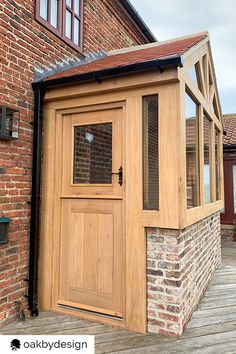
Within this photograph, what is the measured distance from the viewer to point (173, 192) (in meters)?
2.82

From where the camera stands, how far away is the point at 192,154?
351 cm

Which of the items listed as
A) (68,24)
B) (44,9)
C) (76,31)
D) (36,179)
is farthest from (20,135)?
(76,31)

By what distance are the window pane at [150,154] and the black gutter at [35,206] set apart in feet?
4.36

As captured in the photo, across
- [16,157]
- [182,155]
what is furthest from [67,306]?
[182,155]

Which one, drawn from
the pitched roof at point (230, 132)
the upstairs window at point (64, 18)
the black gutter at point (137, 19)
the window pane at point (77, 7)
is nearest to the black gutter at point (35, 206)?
the upstairs window at point (64, 18)

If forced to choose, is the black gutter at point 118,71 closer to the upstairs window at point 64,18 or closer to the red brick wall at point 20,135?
the red brick wall at point 20,135

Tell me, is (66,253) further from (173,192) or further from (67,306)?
(173,192)

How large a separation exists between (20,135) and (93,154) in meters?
0.89

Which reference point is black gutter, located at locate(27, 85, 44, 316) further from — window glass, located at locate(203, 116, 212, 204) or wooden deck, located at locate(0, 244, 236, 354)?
window glass, located at locate(203, 116, 212, 204)

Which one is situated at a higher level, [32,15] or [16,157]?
[32,15]

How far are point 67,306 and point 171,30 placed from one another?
20440mm

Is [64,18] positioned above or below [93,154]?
above

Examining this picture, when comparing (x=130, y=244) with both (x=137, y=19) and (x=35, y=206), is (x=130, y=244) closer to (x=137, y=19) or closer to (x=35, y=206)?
(x=35, y=206)

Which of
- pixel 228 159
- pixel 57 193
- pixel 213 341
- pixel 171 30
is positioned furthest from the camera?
pixel 171 30
